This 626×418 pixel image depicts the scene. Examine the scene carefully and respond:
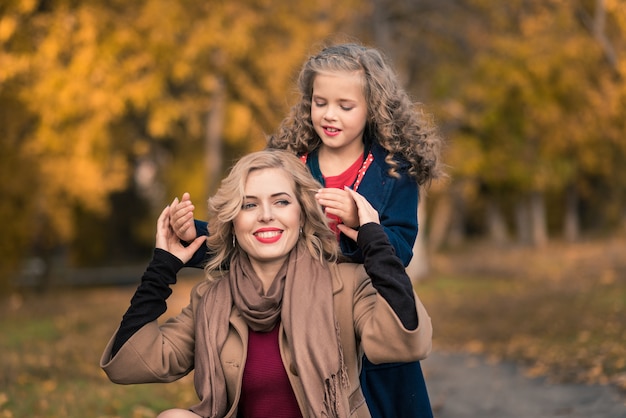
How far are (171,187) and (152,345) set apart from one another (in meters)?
28.8

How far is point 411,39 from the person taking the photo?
20.2 m

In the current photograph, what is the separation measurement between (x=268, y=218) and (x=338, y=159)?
2.24 feet

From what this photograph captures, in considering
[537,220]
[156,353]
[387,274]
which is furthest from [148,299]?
[537,220]

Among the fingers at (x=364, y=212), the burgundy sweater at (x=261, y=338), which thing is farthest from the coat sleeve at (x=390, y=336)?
the fingers at (x=364, y=212)

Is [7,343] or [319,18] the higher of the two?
[319,18]

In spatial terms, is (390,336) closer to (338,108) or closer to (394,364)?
(394,364)

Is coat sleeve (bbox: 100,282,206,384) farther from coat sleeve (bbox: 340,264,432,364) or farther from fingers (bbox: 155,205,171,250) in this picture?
coat sleeve (bbox: 340,264,432,364)

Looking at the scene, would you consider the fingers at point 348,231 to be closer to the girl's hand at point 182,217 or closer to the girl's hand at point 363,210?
the girl's hand at point 363,210

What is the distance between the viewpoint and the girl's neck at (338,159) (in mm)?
4164

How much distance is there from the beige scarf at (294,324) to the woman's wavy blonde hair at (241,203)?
0.29ft

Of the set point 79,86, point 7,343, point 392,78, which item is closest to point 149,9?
point 79,86

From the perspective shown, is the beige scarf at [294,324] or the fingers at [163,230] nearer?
the beige scarf at [294,324]

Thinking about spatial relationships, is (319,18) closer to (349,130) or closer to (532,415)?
(532,415)

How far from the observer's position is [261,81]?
18.8m
